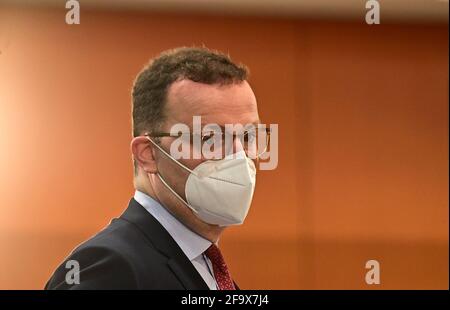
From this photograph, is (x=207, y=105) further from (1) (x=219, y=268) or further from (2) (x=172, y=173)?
(1) (x=219, y=268)

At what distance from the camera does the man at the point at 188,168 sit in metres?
1.08

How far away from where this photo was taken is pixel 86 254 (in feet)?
3.23

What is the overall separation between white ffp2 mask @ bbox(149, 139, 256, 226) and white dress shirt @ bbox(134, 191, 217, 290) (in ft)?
0.12

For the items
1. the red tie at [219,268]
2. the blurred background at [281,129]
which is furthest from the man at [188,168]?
the blurred background at [281,129]

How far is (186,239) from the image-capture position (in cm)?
111

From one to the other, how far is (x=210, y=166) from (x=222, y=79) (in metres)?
0.16

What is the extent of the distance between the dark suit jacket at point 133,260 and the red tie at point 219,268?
0.20 feet

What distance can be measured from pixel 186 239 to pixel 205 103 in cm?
23

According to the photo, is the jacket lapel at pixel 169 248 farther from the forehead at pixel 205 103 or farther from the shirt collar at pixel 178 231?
the forehead at pixel 205 103

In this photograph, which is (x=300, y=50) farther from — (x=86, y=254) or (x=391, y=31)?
(x=86, y=254)

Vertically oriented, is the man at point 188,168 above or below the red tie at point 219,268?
above

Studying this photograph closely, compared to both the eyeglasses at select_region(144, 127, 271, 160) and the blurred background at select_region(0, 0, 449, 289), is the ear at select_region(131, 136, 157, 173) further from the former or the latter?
the blurred background at select_region(0, 0, 449, 289)

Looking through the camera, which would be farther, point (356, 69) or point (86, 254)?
point (356, 69)
